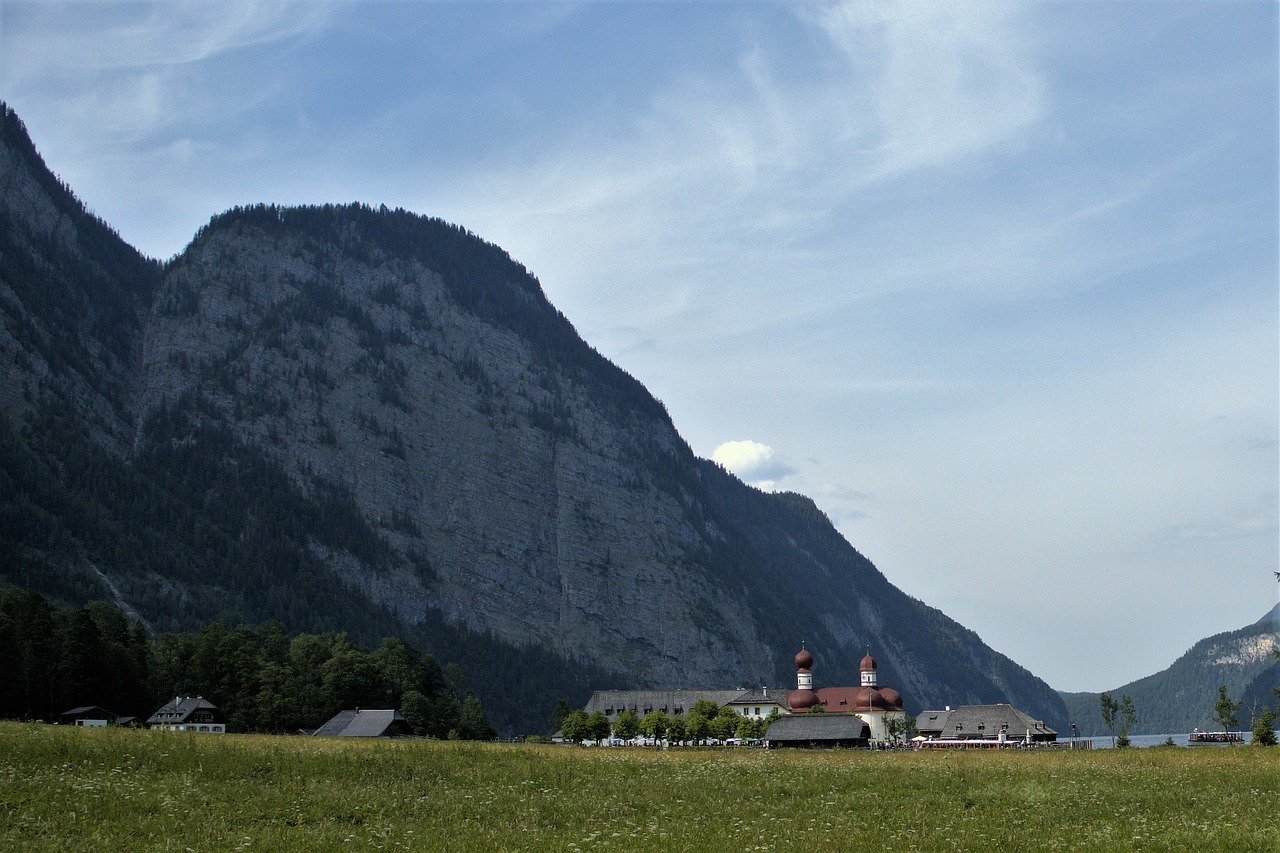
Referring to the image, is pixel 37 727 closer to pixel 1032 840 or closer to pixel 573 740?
pixel 1032 840

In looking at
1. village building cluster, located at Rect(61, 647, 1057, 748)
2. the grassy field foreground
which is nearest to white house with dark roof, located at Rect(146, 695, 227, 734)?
village building cluster, located at Rect(61, 647, 1057, 748)

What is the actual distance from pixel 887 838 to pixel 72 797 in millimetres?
23290

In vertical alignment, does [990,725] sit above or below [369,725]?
below

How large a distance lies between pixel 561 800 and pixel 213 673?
109514 millimetres

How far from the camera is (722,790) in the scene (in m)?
44.1

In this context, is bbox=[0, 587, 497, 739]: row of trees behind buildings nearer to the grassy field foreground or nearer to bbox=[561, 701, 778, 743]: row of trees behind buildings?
bbox=[561, 701, 778, 743]: row of trees behind buildings

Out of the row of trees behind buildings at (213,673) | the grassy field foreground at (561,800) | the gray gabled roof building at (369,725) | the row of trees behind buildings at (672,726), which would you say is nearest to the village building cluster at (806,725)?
the gray gabled roof building at (369,725)

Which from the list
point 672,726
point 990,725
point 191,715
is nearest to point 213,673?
point 191,715

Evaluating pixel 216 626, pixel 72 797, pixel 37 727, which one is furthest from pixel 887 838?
pixel 216 626

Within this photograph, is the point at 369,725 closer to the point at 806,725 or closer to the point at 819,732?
the point at 806,725

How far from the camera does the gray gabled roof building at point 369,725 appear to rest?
111m

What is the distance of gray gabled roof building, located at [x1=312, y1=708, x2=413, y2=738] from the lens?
364 feet

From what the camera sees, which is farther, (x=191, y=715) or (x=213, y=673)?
(x=213, y=673)

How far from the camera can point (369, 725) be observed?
112m
